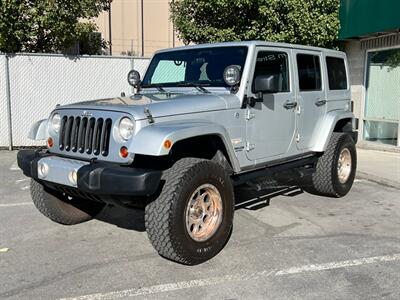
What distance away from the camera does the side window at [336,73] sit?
6523 mm

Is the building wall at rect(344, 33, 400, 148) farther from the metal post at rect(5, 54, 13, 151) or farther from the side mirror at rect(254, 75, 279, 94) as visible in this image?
the metal post at rect(5, 54, 13, 151)

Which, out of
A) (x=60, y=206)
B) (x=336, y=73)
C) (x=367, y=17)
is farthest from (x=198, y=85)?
(x=367, y=17)

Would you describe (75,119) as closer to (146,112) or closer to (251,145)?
(146,112)

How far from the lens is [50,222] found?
17.9ft

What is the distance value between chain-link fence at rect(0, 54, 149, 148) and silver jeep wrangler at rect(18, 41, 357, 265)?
579cm

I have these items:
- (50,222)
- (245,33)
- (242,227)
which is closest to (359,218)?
(242,227)

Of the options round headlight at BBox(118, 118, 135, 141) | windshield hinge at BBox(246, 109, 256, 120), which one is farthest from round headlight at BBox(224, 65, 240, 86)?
round headlight at BBox(118, 118, 135, 141)

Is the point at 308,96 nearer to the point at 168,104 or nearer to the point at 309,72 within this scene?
the point at 309,72

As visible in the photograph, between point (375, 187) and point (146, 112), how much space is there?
488cm

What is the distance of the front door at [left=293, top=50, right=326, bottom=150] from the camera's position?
5.76 m

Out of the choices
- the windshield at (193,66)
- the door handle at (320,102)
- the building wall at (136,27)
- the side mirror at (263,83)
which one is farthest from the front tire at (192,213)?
the building wall at (136,27)

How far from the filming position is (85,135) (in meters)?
4.28

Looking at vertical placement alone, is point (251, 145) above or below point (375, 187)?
above

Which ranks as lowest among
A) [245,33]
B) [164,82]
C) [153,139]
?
[153,139]
